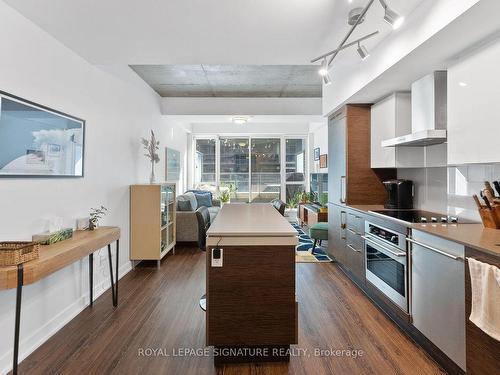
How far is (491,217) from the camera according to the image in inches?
83.6

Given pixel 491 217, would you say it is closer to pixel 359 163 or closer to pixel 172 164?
pixel 359 163

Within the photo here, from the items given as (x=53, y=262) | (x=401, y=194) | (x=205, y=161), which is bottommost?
(x=53, y=262)

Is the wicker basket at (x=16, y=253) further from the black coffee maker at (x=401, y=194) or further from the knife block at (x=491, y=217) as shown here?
the black coffee maker at (x=401, y=194)

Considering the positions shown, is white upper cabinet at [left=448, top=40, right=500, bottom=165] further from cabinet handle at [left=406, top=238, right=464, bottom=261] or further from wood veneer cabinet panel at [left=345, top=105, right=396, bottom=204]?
wood veneer cabinet panel at [left=345, top=105, right=396, bottom=204]

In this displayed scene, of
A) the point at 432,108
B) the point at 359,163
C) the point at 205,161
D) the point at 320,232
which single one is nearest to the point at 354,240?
the point at 359,163

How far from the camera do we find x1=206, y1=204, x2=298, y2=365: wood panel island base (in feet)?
6.36

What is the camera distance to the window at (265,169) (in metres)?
8.39

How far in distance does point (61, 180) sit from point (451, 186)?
11.5 feet

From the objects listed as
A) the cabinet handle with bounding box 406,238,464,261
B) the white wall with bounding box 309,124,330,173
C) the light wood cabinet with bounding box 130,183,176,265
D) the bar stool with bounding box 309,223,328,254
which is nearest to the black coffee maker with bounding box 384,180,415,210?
the cabinet handle with bounding box 406,238,464,261
